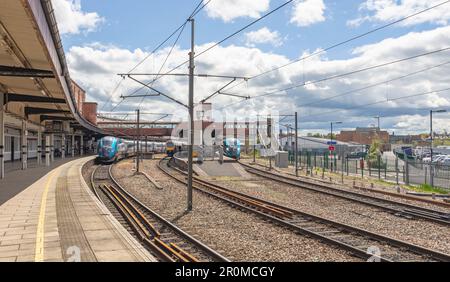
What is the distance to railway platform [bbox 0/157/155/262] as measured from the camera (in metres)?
8.19

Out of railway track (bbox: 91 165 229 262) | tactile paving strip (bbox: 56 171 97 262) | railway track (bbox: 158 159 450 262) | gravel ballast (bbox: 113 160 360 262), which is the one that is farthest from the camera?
gravel ballast (bbox: 113 160 360 262)

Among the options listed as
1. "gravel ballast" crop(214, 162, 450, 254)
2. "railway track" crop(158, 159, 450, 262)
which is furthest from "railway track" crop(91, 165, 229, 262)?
"gravel ballast" crop(214, 162, 450, 254)

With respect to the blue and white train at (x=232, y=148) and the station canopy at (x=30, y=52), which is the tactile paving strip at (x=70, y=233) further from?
the blue and white train at (x=232, y=148)

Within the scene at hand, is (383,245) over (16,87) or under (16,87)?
under

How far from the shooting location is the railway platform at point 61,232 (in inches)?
322

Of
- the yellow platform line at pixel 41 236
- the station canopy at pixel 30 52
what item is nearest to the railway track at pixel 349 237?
the yellow platform line at pixel 41 236

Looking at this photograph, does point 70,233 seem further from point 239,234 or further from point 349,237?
point 349,237

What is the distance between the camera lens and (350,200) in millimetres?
18703

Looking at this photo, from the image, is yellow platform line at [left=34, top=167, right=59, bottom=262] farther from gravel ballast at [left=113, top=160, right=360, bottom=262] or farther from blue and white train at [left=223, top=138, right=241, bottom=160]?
blue and white train at [left=223, top=138, right=241, bottom=160]

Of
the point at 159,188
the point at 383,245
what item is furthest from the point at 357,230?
the point at 159,188

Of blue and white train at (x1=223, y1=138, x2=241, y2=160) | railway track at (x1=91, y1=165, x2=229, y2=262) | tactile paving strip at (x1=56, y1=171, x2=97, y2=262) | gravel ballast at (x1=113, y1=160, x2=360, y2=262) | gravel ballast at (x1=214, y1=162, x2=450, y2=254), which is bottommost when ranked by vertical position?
gravel ballast at (x1=214, y1=162, x2=450, y2=254)

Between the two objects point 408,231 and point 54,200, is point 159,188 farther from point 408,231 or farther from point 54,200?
point 408,231
